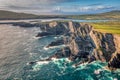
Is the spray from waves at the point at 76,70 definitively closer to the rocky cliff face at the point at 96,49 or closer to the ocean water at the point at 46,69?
the ocean water at the point at 46,69

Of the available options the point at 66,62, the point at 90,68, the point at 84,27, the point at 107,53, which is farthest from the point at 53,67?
the point at 84,27

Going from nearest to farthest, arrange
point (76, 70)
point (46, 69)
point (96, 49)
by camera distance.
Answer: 1. point (76, 70)
2. point (46, 69)
3. point (96, 49)

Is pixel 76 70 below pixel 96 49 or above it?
below

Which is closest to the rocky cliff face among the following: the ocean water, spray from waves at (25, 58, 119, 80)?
the ocean water

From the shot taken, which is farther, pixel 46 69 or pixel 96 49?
pixel 96 49

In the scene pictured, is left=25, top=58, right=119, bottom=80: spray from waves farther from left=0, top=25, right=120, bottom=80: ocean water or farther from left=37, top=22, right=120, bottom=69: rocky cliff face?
left=37, top=22, right=120, bottom=69: rocky cliff face

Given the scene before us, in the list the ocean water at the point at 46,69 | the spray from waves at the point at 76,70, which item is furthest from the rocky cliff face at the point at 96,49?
the spray from waves at the point at 76,70

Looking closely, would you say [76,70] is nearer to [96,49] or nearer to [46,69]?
[46,69]

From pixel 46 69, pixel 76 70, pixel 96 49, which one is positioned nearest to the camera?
pixel 76 70

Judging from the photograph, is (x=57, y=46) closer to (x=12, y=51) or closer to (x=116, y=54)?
(x=12, y=51)

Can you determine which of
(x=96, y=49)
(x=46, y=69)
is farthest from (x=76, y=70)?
(x=96, y=49)

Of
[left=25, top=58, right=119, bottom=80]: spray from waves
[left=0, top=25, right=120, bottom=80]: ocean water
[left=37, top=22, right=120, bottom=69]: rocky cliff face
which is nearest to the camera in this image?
[left=25, top=58, right=119, bottom=80]: spray from waves

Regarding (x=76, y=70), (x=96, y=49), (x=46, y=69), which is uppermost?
(x=96, y=49)
